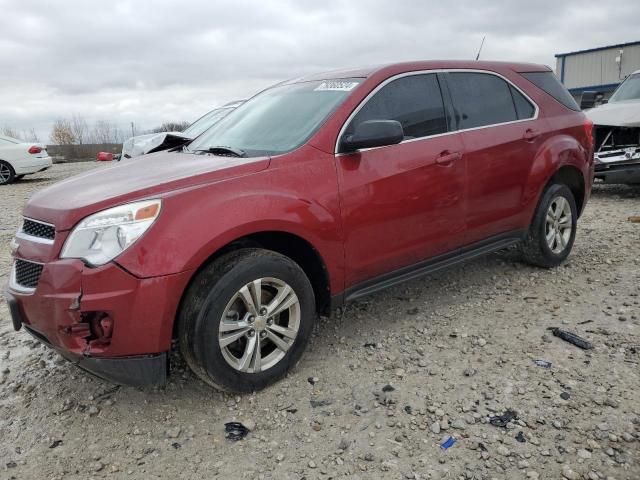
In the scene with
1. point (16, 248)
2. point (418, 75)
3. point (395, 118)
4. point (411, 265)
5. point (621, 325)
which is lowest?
point (621, 325)

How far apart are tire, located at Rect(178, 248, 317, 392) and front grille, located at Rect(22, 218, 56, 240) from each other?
0.73 meters

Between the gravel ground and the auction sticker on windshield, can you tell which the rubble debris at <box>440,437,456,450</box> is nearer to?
the gravel ground

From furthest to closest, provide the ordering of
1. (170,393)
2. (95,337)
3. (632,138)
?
1. (632,138)
2. (170,393)
3. (95,337)

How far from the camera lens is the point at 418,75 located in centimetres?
360

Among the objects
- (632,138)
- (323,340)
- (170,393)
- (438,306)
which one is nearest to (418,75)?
(438,306)

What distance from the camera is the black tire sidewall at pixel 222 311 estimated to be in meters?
2.57

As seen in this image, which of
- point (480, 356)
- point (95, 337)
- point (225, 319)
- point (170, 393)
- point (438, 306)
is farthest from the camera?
point (438, 306)

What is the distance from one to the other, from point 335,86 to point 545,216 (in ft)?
7.15

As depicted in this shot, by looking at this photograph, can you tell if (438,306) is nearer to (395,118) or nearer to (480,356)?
(480,356)

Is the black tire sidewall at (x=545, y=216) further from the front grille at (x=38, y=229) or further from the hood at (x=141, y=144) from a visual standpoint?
the hood at (x=141, y=144)

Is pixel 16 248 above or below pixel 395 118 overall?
below

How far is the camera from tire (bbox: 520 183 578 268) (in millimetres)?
4367

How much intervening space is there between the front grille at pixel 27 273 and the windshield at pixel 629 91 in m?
8.95

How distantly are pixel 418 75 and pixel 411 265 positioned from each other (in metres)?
1.32
